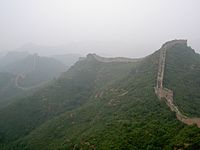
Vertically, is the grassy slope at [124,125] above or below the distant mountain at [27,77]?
above

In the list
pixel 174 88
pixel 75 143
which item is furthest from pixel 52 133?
pixel 174 88

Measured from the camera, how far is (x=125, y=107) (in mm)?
44500

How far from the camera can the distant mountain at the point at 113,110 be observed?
3156cm

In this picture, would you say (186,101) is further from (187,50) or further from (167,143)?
(187,50)

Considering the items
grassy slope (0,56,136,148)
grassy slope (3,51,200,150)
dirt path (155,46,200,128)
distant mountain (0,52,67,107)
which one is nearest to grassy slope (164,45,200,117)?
dirt path (155,46,200,128)

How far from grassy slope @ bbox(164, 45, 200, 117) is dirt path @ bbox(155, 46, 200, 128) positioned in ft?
2.55

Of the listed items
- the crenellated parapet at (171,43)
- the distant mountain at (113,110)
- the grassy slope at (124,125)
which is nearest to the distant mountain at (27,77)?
the distant mountain at (113,110)

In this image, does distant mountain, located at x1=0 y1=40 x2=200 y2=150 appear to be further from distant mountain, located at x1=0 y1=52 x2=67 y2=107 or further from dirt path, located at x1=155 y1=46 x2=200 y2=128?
distant mountain, located at x1=0 y1=52 x2=67 y2=107

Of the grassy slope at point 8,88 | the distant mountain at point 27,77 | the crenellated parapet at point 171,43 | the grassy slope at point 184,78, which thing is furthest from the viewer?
the distant mountain at point 27,77

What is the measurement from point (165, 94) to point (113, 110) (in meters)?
8.37

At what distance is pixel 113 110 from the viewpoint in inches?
1852

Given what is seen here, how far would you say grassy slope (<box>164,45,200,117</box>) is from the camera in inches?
1633

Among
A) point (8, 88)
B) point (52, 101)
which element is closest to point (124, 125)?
point (52, 101)

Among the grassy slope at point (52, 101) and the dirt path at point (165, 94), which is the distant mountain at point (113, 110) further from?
the dirt path at point (165, 94)
